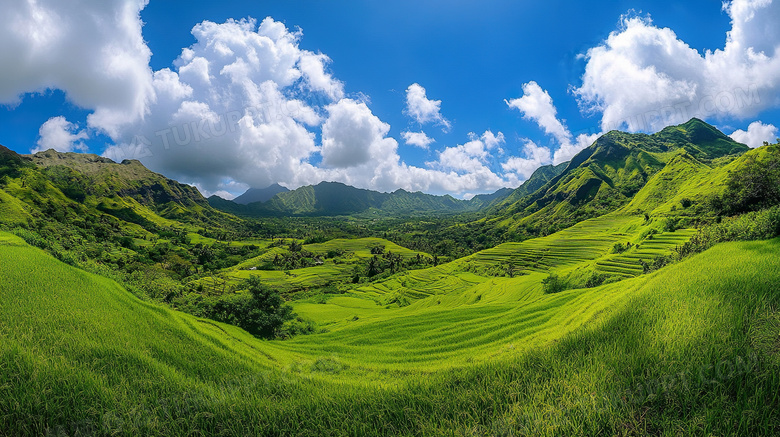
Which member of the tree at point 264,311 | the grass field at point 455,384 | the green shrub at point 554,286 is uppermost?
the grass field at point 455,384

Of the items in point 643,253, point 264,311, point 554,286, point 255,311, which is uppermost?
point 255,311

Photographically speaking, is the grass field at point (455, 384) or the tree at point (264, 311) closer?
the grass field at point (455, 384)

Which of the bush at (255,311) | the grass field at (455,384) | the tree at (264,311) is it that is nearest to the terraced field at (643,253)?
the tree at (264,311)

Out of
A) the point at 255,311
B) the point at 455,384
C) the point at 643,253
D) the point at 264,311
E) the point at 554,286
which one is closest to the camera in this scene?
the point at 455,384

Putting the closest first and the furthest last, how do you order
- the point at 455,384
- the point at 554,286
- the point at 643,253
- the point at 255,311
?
the point at 455,384, the point at 255,311, the point at 554,286, the point at 643,253

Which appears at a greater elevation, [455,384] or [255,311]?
[455,384]

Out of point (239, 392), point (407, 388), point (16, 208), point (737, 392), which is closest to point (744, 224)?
point (737, 392)

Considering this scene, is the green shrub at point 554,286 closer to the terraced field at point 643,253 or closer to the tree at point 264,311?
the terraced field at point 643,253

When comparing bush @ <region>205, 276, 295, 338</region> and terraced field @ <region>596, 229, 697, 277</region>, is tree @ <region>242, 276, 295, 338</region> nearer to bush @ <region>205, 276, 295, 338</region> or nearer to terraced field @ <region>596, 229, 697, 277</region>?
bush @ <region>205, 276, 295, 338</region>

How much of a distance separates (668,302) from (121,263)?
129 metres

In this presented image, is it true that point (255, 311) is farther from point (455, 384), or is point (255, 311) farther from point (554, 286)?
point (554, 286)

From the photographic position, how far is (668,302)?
5367 millimetres

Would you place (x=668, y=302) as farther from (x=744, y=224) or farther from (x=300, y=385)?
(x=744, y=224)

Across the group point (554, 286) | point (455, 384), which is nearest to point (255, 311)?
point (455, 384)
